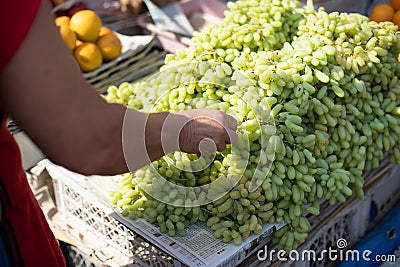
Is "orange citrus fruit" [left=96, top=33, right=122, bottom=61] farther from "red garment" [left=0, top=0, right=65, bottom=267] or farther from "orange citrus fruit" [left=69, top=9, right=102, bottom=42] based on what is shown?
"red garment" [left=0, top=0, right=65, bottom=267]

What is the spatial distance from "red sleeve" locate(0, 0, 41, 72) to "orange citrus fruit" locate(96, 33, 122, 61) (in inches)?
58.3

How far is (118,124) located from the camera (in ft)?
2.45

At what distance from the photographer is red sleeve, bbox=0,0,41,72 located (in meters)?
0.61

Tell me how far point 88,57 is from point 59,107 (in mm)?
1405

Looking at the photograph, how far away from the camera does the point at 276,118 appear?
1235mm

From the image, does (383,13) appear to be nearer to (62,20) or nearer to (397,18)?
(397,18)

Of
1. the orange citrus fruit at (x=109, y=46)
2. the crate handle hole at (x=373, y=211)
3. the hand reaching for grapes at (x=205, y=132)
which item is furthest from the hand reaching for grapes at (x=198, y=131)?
the orange citrus fruit at (x=109, y=46)

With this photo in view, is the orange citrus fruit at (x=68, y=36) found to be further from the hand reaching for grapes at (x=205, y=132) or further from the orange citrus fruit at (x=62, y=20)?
the hand reaching for grapes at (x=205, y=132)

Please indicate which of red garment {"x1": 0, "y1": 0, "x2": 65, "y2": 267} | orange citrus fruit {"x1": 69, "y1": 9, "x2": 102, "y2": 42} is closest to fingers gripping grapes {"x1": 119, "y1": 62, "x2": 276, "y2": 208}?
red garment {"x1": 0, "y1": 0, "x2": 65, "y2": 267}

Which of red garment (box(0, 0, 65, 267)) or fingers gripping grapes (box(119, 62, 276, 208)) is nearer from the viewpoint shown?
red garment (box(0, 0, 65, 267))

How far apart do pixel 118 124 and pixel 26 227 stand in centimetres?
26

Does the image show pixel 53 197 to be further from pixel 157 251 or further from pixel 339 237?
pixel 339 237

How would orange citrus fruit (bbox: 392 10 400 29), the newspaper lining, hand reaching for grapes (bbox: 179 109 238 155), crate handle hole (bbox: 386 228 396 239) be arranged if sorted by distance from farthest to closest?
1. orange citrus fruit (bbox: 392 10 400 29)
2. crate handle hole (bbox: 386 228 396 239)
3. the newspaper lining
4. hand reaching for grapes (bbox: 179 109 238 155)

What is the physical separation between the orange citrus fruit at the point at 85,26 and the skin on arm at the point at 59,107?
4.53 ft
